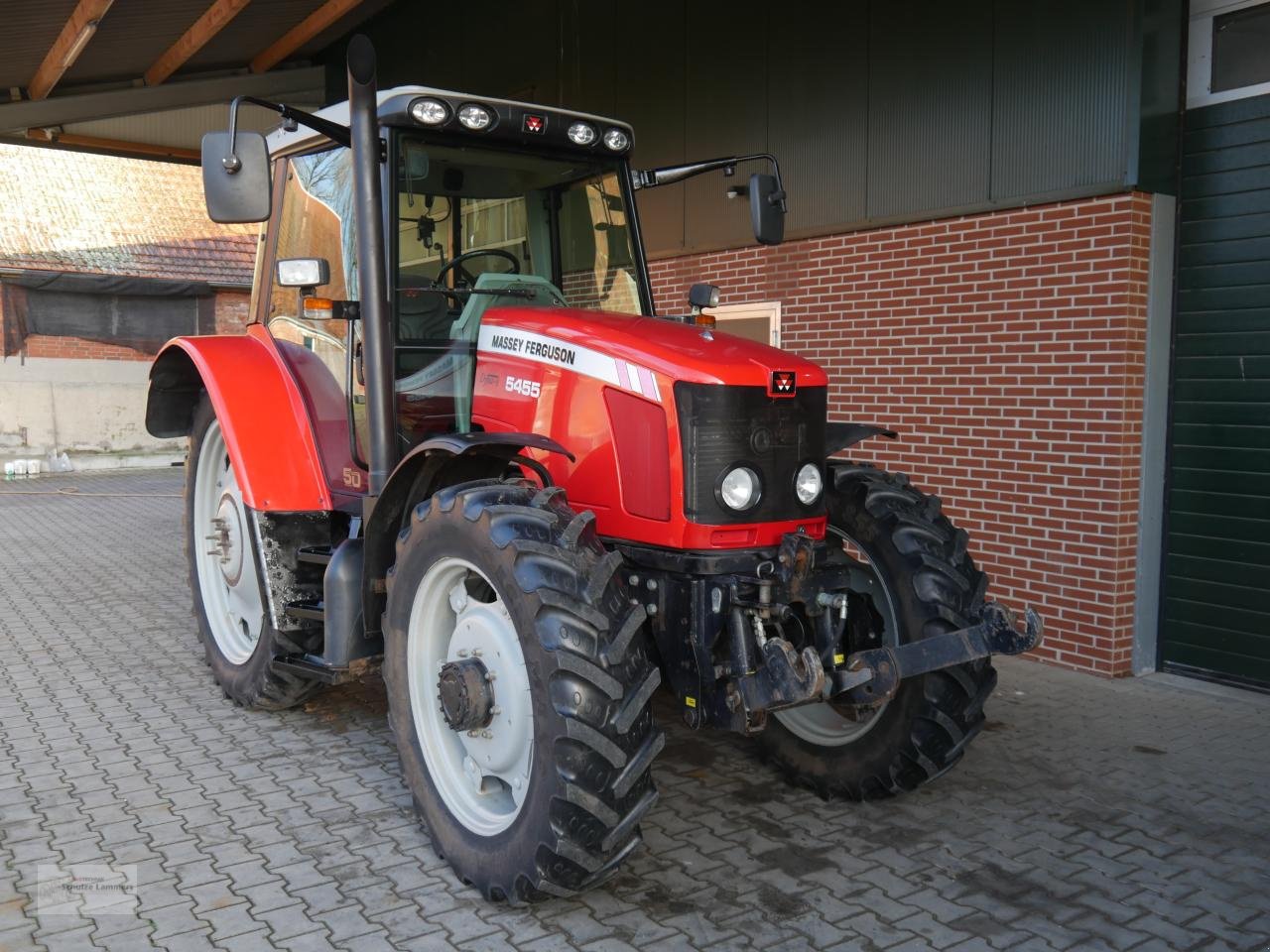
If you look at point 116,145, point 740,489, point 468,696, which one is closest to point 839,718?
point 740,489

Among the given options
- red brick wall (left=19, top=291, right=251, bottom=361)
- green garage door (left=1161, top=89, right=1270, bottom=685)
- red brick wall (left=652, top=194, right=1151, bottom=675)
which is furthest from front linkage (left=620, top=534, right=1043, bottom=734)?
red brick wall (left=19, top=291, right=251, bottom=361)

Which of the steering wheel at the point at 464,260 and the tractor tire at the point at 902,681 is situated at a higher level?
the steering wheel at the point at 464,260

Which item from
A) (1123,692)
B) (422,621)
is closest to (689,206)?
(1123,692)

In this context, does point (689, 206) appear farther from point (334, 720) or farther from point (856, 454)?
point (334, 720)

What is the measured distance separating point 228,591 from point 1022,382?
4128mm

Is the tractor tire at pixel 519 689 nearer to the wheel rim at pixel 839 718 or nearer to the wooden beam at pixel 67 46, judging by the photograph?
the wheel rim at pixel 839 718

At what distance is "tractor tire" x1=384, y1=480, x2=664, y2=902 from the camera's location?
2.85 m

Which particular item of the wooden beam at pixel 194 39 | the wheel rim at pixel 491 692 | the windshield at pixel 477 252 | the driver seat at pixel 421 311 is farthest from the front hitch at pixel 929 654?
the wooden beam at pixel 194 39

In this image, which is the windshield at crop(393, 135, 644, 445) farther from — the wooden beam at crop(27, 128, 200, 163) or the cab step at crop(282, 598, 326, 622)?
the wooden beam at crop(27, 128, 200, 163)

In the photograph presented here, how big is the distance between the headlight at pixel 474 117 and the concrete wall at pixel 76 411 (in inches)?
508

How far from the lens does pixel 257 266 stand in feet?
16.2

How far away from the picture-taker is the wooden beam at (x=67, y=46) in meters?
7.92

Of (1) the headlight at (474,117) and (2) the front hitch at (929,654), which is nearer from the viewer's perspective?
(2) the front hitch at (929,654)

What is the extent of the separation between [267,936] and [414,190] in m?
2.42
